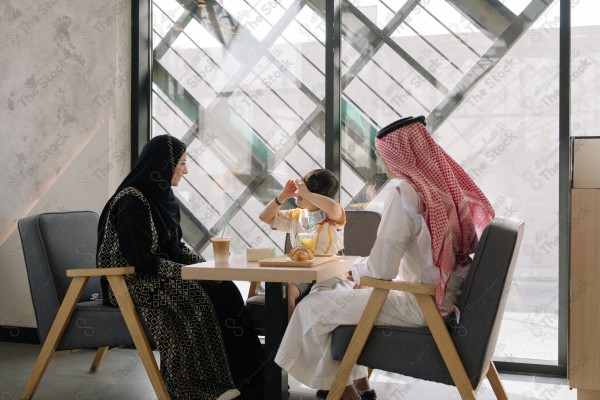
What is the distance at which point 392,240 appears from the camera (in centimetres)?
249

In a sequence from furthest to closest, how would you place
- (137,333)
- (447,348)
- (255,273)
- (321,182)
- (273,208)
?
1. (273,208)
2. (321,182)
3. (137,333)
4. (255,273)
5. (447,348)

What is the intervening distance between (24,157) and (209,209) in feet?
4.00

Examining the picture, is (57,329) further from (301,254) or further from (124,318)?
(301,254)

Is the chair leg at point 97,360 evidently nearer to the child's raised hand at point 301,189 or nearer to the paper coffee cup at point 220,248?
the paper coffee cup at point 220,248

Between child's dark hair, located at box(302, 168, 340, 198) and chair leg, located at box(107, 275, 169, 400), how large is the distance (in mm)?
1017

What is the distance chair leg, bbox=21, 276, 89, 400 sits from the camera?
3.00 meters

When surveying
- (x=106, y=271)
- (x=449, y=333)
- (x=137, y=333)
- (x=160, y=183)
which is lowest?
(x=137, y=333)

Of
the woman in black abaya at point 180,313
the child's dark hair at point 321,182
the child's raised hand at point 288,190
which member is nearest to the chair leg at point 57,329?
the woman in black abaya at point 180,313

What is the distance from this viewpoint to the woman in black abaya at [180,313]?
2943mm

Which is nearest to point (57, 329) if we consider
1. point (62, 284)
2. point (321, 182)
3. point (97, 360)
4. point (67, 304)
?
point (67, 304)

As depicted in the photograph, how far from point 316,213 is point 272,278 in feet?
3.39

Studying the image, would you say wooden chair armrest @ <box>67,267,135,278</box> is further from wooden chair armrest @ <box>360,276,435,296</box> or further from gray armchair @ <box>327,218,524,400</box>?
wooden chair armrest @ <box>360,276,435,296</box>

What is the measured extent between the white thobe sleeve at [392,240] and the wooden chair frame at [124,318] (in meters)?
1.11

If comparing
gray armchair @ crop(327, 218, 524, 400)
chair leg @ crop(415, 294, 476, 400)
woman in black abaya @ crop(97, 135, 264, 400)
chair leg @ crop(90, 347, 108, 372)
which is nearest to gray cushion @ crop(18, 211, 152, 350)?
woman in black abaya @ crop(97, 135, 264, 400)
